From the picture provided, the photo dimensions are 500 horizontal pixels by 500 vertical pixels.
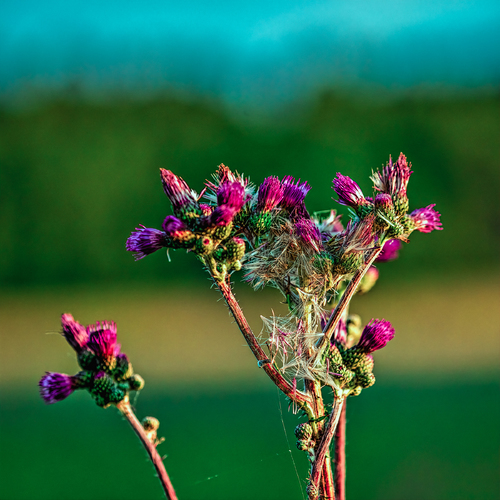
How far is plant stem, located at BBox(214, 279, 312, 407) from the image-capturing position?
0.38 metres

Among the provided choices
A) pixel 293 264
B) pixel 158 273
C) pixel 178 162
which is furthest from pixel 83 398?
pixel 293 264

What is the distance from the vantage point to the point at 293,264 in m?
0.44

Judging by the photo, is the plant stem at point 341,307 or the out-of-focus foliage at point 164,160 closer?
the plant stem at point 341,307

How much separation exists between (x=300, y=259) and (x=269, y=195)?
0.20ft

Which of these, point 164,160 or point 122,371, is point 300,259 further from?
point 164,160

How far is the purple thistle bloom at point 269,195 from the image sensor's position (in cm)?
42

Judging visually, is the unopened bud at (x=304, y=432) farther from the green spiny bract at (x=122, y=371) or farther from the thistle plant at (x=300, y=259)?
the green spiny bract at (x=122, y=371)

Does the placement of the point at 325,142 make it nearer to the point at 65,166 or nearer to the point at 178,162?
the point at 178,162

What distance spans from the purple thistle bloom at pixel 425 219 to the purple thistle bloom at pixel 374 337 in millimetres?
91

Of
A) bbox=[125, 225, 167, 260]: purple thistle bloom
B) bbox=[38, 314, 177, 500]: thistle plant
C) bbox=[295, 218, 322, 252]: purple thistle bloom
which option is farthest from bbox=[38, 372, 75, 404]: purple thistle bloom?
bbox=[295, 218, 322, 252]: purple thistle bloom

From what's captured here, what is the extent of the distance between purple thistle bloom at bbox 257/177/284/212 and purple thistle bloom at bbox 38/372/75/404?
237 millimetres

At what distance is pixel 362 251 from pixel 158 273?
5535mm

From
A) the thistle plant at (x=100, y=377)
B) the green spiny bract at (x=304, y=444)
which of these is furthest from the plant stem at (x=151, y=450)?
the green spiny bract at (x=304, y=444)

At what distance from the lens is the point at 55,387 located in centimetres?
48
